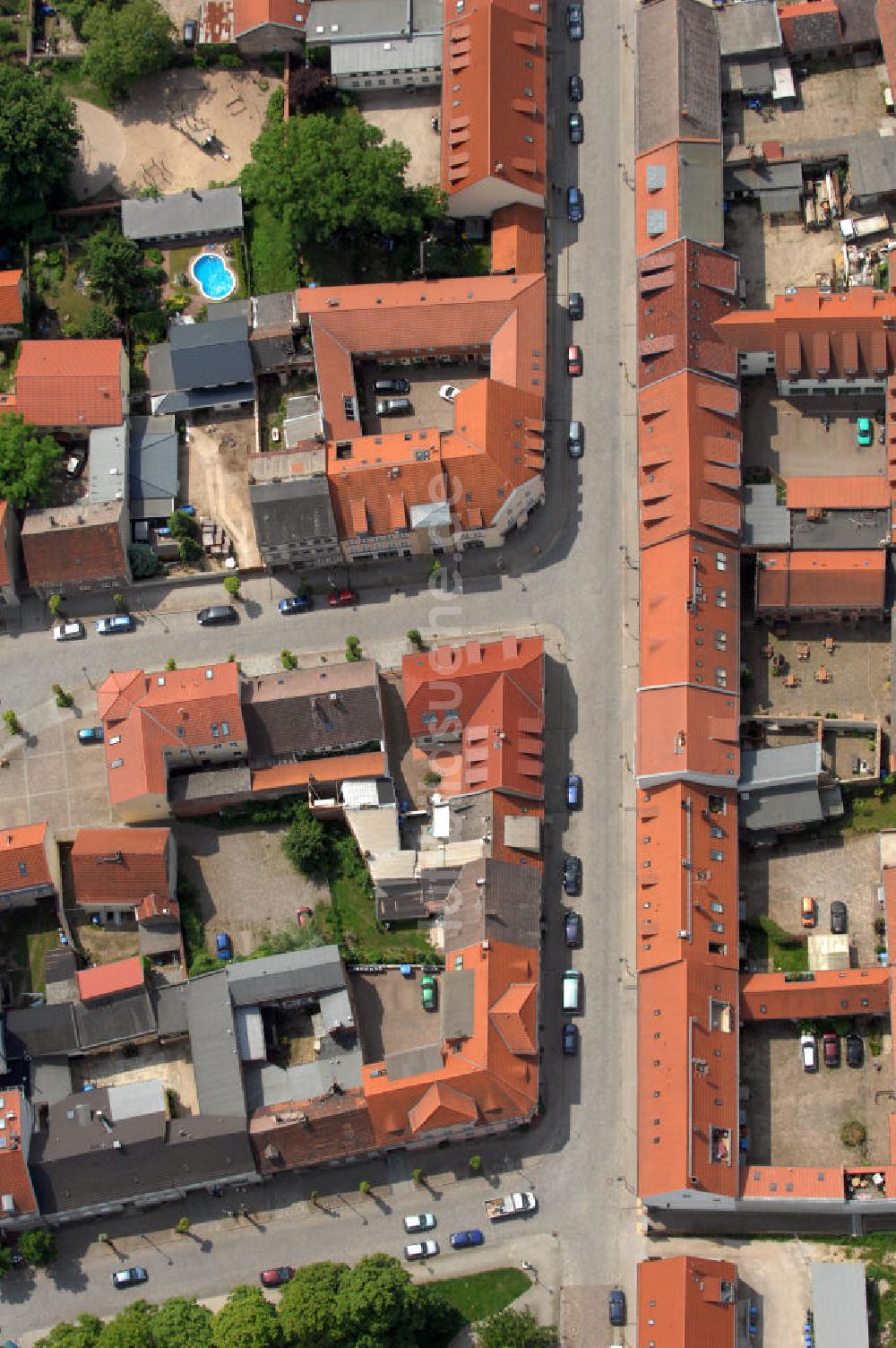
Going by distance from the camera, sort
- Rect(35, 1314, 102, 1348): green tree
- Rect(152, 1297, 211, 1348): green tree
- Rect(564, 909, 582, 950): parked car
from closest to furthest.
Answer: Rect(152, 1297, 211, 1348): green tree < Rect(35, 1314, 102, 1348): green tree < Rect(564, 909, 582, 950): parked car

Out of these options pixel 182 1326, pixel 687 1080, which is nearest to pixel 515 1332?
pixel 687 1080

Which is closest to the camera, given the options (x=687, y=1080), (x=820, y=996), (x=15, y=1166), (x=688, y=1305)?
(x=688, y=1305)

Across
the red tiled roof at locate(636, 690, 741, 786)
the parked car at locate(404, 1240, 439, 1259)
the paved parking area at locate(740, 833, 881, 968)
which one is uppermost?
the red tiled roof at locate(636, 690, 741, 786)

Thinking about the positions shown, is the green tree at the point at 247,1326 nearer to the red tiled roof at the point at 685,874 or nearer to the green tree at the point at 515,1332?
the green tree at the point at 515,1332

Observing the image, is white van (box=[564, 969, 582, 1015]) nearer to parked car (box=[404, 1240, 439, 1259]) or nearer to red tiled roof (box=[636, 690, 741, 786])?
red tiled roof (box=[636, 690, 741, 786])

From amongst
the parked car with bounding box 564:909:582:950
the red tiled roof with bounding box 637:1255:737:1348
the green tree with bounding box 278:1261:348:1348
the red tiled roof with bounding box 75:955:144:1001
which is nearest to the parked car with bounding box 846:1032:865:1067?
the red tiled roof with bounding box 637:1255:737:1348

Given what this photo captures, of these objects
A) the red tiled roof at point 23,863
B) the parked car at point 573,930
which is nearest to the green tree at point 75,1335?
the red tiled roof at point 23,863

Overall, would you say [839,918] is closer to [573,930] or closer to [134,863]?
[573,930]
